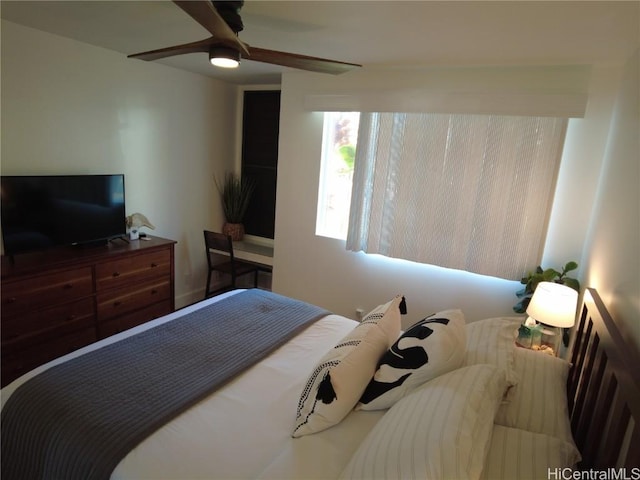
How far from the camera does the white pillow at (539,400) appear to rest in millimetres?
1338

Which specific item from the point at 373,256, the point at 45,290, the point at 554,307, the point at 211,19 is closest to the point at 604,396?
the point at 554,307

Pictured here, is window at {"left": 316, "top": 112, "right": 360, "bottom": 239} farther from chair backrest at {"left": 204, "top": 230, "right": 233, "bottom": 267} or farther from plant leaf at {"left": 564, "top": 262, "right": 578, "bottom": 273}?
plant leaf at {"left": 564, "top": 262, "right": 578, "bottom": 273}

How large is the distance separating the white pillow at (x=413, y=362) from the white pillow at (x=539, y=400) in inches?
9.8

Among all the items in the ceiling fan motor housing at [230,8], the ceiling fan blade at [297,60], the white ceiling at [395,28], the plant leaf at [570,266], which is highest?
the white ceiling at [395,28]

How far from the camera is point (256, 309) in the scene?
232cm

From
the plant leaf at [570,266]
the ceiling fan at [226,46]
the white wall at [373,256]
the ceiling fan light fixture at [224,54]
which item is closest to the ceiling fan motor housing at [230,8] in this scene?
the ceiling fan at [226,46]

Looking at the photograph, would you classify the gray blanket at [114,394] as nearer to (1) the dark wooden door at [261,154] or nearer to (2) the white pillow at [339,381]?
(2) the white pillow at [339,381]

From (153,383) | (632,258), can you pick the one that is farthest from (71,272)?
(632,258)

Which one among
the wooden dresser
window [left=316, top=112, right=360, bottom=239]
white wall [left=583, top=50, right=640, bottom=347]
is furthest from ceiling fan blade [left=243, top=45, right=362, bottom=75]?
the wooden dresser

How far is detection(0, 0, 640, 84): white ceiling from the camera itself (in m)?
1.66

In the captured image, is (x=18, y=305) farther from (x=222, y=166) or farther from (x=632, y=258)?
(x=632, y=258)

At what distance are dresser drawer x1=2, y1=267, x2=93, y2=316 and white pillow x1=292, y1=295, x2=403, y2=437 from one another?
1.98 metres

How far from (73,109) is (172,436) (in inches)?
104

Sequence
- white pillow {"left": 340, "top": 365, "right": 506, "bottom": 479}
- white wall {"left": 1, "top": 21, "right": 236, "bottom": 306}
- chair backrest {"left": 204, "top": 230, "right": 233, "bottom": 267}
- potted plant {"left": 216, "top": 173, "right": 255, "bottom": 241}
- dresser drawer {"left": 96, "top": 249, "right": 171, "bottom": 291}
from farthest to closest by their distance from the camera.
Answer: potted plant {"left": 216, "top": 173, "right": 255, "bottom": 241}
chair backrest {"left": 204, "top": 230, "right": 233, "bottom": 267}
dresser drawer {"left": 96, "top": 249, "right": 171, "bottom": 291}
white wall {"left": 1, "top": 21, "right": 236, "bottom": 306}
white pillow {"left": 340, "top": 365, "right": 506, "bottom": 479}
